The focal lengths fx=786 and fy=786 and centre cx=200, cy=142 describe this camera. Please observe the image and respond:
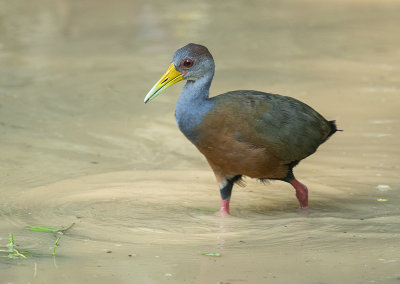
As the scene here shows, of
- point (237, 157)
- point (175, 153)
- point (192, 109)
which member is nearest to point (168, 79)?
point (192, 109)

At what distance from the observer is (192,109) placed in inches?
240

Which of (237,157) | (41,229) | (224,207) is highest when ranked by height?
(237,157)

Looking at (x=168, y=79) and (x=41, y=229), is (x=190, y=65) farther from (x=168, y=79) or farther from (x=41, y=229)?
(x=41, y=229)

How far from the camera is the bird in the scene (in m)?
6.06

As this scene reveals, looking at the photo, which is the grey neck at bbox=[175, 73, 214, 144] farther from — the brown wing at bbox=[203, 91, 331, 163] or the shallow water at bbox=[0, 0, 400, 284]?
the shallow water at bbox=[0, 0, 400, 284]

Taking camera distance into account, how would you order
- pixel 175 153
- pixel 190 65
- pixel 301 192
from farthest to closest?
1. pixel 175 153
2. pixel 301 192
3. pixel 190 65

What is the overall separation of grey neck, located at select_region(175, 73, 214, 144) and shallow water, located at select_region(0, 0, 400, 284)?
696 millimetres

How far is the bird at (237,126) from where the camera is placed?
19.9 ft

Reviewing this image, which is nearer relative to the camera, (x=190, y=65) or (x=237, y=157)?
(x=237, y=157)

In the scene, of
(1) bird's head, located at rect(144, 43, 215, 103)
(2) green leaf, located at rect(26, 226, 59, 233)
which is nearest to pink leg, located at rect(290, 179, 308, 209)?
(1) bird's head, located at rect(144, 43, 215, 103)

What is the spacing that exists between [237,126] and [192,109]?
1.22 feet

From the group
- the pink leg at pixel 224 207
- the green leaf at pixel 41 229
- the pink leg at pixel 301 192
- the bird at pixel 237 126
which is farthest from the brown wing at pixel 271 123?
the green leaf at pixel 41 229

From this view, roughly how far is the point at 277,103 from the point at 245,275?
201 centimetres

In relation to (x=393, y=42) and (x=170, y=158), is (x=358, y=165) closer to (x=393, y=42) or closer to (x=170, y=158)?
(x=170, y=158)
